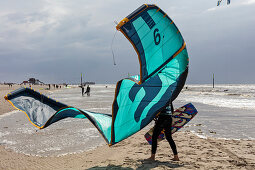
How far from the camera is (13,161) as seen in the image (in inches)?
236

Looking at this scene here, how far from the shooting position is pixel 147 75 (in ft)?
13.8

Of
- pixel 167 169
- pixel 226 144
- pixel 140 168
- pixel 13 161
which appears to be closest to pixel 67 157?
pixel 13 161

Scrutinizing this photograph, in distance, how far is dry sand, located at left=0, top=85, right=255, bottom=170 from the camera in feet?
16.8

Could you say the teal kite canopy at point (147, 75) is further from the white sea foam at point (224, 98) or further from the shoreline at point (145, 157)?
the white sea foam at point (224, 98)

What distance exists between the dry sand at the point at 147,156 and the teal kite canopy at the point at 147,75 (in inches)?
52.7

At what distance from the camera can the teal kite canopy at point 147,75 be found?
13.5 feet

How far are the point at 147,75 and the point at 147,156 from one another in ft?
9.10

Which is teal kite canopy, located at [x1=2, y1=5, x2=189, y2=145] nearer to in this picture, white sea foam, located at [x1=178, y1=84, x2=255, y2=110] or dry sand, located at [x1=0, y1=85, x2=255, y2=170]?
dry sand, located at [x1=0, y1=85, x2=255, y2=170]

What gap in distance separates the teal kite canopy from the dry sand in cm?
134

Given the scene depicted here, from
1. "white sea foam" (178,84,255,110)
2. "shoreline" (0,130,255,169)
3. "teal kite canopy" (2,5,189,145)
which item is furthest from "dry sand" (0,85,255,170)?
"white sea foam" (178,84,255,110)

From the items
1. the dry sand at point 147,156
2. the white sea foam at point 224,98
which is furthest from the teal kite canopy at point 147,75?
the white sea foam at point 224,98

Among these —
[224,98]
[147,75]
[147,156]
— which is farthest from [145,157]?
[224,98]

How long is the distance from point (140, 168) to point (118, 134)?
1.29m

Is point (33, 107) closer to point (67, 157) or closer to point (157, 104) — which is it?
point (67, 157)
